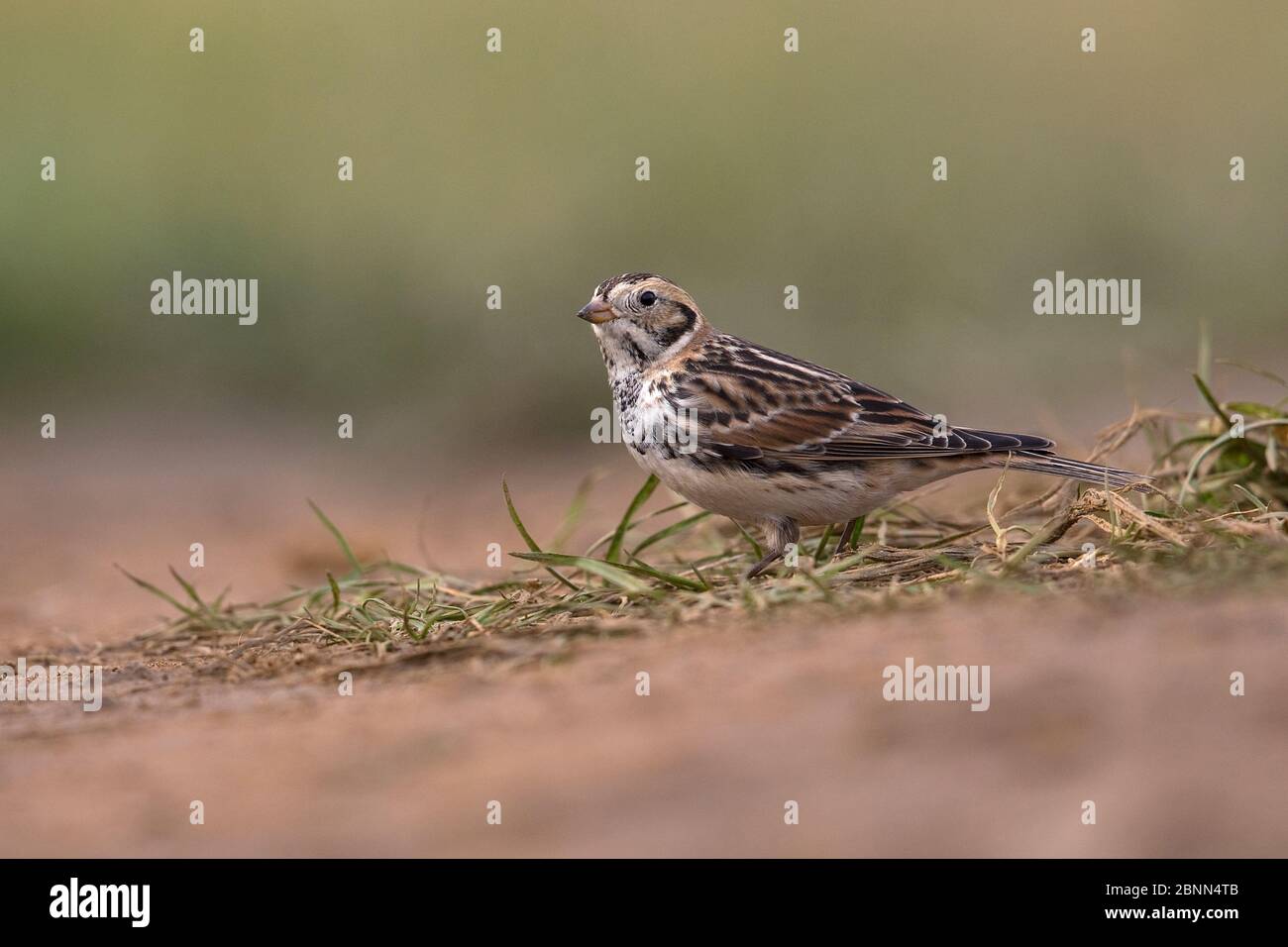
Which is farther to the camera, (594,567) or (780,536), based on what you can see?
(780,536)

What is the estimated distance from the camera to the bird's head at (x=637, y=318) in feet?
25.1

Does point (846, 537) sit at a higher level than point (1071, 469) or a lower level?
lower

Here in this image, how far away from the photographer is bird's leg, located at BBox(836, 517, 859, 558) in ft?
23.2

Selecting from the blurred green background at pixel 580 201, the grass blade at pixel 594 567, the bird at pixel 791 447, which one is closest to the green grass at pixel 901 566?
the grass blade at pixel 594 567

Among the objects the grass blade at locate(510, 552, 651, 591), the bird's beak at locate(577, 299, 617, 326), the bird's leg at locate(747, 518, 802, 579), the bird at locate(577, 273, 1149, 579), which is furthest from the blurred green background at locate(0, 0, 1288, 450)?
the grass blade at locate(510, 552, 651, 591)

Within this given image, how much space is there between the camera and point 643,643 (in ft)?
17.8

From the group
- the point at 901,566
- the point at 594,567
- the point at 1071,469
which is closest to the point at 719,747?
the point at 594,567

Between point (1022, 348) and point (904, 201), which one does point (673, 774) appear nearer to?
point (1022, 348)

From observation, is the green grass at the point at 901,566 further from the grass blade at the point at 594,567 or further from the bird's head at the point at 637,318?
the bird's head at the point at 637,318

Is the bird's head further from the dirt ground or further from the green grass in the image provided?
the dirt ground

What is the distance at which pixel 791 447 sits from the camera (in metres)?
6.93

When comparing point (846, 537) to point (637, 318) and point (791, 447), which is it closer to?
point (791, 447)

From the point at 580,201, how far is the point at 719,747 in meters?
13.4

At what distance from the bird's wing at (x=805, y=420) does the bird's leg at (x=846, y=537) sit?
0.40 meters
